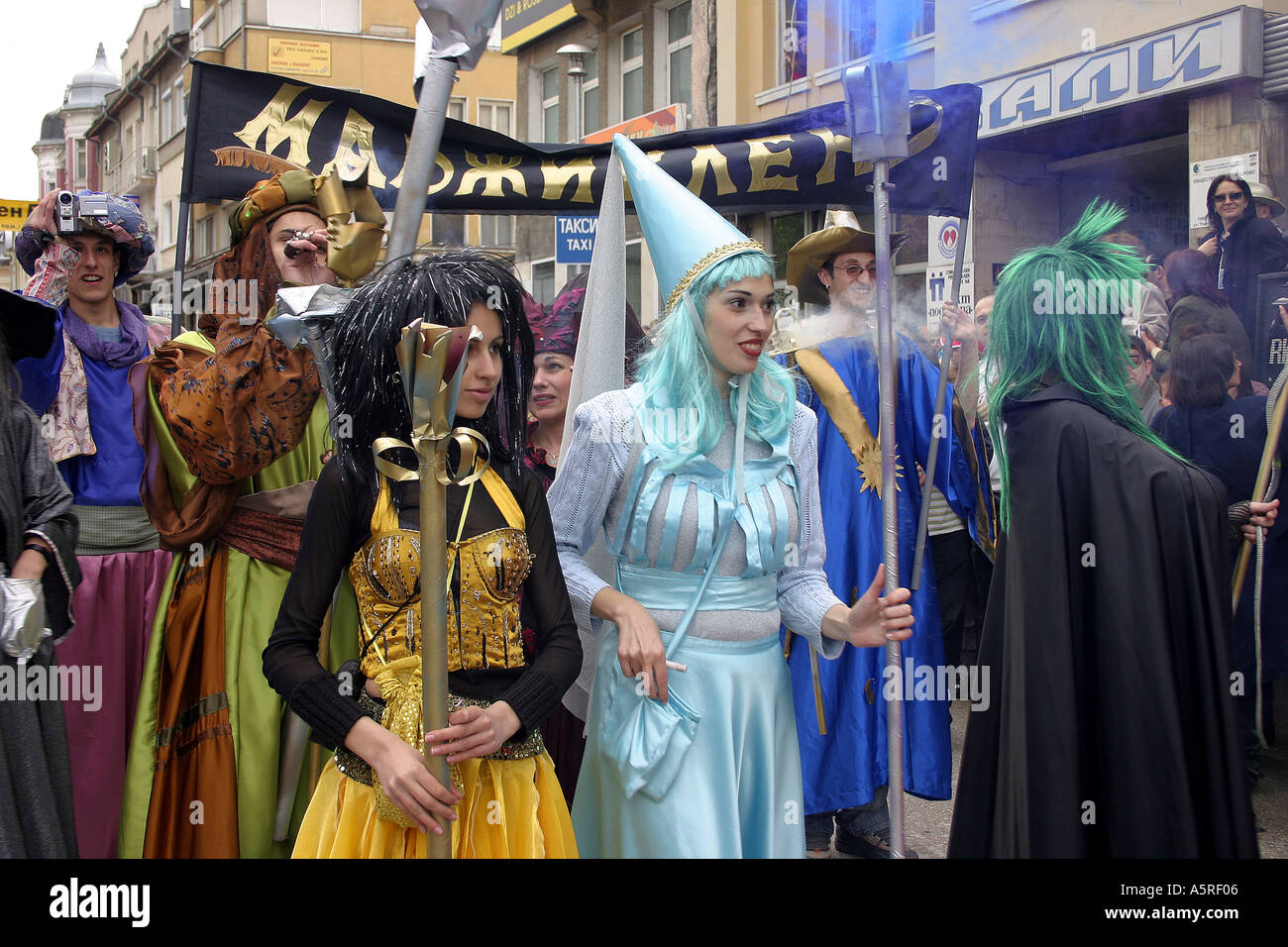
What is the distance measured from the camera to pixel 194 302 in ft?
11.6

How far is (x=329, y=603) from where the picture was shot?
220 centimetres

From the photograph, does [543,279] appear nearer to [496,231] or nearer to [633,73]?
[496,231]

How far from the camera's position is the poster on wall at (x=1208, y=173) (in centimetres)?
629

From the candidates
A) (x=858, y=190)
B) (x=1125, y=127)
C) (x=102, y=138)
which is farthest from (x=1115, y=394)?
(x=102, y=138)

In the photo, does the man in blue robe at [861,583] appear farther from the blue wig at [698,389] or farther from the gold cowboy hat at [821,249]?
the blue wig at [698,389]

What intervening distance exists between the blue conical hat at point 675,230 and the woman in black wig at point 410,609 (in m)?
0.47

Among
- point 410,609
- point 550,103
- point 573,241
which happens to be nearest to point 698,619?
point 410,609

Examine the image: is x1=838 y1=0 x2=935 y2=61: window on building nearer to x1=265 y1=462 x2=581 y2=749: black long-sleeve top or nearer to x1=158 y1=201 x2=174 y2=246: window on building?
x1=265 y1=462 x2=581 y2=749: black long-sleeve top

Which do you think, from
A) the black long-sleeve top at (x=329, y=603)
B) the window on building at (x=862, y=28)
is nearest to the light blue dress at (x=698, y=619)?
the black long-sleeve top at (x=329, y=603)

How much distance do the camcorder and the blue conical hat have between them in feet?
6.14

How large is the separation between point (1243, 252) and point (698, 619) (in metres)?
4.35

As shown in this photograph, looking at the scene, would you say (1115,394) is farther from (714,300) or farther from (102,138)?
(102,138)

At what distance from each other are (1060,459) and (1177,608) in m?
0.39

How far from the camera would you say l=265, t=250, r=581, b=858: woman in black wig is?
213 centimetres
